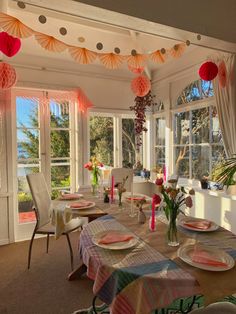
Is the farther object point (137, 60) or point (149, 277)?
point (137, 60)

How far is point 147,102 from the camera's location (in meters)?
4.16

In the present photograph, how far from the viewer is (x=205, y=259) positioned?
1.12 metres

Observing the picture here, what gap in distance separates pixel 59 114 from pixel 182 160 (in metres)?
2.11

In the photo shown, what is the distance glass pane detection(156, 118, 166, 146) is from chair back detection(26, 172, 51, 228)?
2290 mm

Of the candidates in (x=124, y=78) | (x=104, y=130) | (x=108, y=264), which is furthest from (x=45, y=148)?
(x=108, y=264)

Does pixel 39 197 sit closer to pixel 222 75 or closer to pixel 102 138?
pixel 102 138

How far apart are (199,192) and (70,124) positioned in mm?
2241

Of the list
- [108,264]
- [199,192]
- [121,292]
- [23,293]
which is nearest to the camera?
[121,292]

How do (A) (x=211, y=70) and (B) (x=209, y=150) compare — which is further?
(B) (x=209, y=150)

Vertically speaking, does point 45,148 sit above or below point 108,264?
above

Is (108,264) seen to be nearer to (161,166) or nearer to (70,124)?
(70,124)

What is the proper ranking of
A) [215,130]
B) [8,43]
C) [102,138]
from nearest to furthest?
[8,43]
[215,130]
[102,138]

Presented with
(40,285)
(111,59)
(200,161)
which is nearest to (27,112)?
(111,59)

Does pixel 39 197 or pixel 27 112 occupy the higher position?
pixel 27 112
